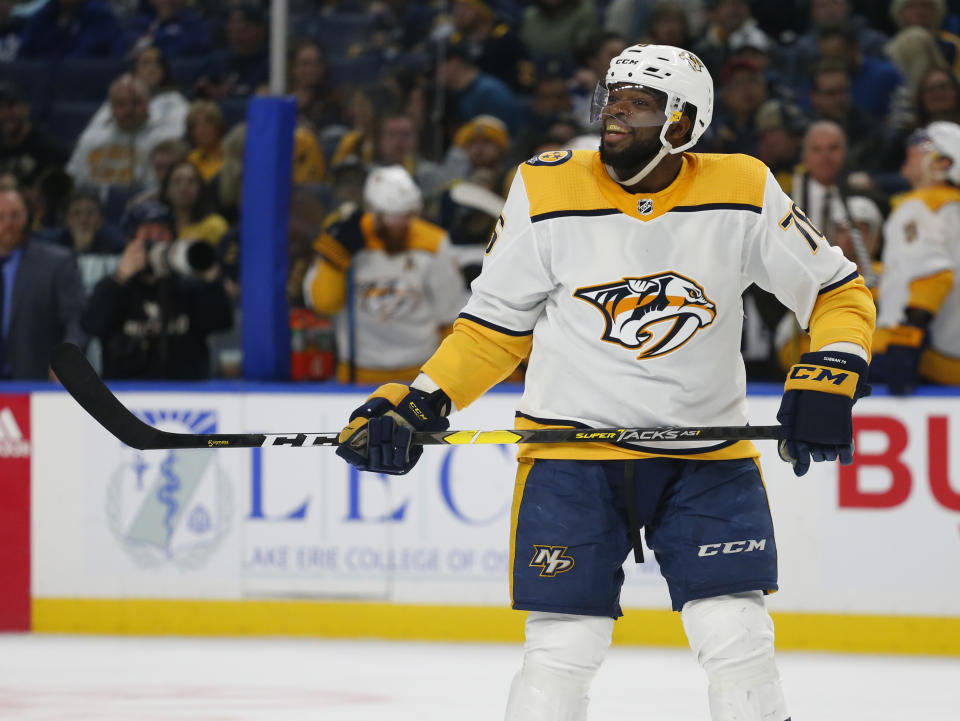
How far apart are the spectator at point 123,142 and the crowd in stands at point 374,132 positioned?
0.04 ft

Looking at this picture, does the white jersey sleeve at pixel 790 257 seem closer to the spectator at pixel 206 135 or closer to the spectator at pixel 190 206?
the spectator at pixel 190 206

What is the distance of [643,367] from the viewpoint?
268 cm

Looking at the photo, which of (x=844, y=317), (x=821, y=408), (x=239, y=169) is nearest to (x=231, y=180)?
(x=239, y=169)

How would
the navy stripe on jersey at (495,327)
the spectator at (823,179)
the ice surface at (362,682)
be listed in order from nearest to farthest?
the navy stripe on jersey at (495,327)
the ice surface at (362,682)
the spectator at (823,179)

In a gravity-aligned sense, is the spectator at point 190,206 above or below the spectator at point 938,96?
below

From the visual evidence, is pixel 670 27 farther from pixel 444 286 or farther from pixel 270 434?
pixel 270 434

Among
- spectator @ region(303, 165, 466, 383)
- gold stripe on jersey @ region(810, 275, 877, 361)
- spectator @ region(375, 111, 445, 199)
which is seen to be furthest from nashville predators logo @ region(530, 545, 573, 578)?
spectator @ region(375, 111, 445, 199)

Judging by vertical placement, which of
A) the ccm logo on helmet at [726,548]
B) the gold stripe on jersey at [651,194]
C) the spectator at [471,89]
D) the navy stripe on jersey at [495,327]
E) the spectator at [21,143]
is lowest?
the ccm logo on helmet at [726,548]

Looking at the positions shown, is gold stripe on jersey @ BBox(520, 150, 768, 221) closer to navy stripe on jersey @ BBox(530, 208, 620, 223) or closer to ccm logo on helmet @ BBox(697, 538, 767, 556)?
navy stripe on jersey @ BBox(530, 208, 620, 223)

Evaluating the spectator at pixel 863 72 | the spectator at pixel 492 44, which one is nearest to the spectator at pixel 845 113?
the spectator at pixel 863 72

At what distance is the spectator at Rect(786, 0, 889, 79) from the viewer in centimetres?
652

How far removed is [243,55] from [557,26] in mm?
1454

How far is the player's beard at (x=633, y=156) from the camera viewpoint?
8.81ft

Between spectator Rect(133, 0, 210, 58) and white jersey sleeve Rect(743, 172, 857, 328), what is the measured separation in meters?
5.01
